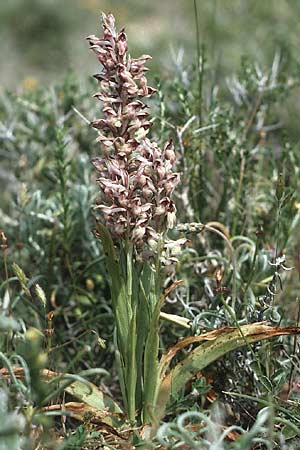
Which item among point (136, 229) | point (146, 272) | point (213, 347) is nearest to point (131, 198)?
point (136, 229)

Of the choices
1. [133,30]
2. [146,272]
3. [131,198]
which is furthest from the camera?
[133,30]

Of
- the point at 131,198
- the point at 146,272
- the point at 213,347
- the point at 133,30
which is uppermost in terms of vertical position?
the point at 133,30

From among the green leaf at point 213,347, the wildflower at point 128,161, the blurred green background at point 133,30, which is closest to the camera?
the wildflower at point 128,161

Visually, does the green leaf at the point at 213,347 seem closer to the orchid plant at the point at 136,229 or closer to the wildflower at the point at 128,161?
the orchid plant at the point at 136,229

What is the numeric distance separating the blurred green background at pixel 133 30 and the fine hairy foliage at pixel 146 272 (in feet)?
5.75

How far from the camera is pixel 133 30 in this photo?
6102mm

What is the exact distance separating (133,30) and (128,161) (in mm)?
4643

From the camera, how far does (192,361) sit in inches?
68.9

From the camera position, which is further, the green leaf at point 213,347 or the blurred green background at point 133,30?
the blurred green background at point 133,30

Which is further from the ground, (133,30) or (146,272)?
(133,30)

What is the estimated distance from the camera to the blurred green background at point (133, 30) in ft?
16.7

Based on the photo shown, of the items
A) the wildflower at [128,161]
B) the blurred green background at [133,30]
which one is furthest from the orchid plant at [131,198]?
the blurred green background at [133,30]

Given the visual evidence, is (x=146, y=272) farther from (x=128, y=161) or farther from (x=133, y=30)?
(x=133, y=30)

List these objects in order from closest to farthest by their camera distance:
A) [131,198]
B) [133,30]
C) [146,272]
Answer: [131,198]
[146,272]
[133,30]
